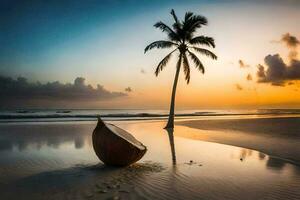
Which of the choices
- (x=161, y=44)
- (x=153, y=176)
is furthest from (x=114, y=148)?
(x=161, y=44)

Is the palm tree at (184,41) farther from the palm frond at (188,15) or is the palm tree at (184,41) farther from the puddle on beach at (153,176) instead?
the puddle on beach at (153,176)

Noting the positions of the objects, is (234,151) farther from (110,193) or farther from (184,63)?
(184,63)

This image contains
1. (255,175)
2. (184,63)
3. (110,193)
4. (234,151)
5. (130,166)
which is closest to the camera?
(110,193)

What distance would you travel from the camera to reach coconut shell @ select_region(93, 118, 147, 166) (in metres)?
7.71

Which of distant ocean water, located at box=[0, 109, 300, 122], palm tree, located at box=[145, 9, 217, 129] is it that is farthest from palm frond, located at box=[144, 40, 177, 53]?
distant ocean water, located at box=[0, 109, 300, 122]

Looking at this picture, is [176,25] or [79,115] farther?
[79,115]

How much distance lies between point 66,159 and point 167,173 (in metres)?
3.70

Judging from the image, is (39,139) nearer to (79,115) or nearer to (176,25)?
(176,25)

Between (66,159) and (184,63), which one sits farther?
(184,63)

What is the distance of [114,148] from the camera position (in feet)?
25.4

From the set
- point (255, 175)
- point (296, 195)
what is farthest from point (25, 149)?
point (296, 195)

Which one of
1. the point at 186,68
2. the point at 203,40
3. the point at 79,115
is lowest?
the point at 79,115

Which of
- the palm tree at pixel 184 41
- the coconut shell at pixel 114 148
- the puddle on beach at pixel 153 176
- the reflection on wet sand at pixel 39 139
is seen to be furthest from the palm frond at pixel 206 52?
the coconut shell at pixel 114 148

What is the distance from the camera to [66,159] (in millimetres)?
9547
